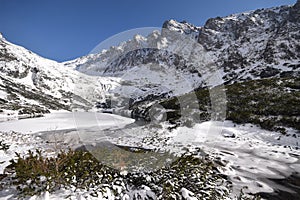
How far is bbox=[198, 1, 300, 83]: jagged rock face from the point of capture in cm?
7556

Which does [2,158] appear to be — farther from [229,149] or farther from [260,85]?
[260,85]

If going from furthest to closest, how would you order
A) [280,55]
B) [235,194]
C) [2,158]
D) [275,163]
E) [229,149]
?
1. [280,55]
2. [229,149]
3. [275,163]
4. [2,158]
5. [235,194]

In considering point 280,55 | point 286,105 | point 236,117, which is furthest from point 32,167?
point 280,55

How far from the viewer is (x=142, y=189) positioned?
5.96m

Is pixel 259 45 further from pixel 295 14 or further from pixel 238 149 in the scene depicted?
pixel 238 149

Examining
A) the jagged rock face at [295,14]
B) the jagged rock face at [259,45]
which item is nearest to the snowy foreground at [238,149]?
the jagged rock face at [259,45]

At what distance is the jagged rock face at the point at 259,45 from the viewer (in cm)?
7556

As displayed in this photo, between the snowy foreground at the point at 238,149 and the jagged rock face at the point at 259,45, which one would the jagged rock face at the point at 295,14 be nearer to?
the jagged rock face at the point at 259,45

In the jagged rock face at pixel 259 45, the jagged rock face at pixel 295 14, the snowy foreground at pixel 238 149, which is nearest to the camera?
the snowy foreground at pixel 238 149

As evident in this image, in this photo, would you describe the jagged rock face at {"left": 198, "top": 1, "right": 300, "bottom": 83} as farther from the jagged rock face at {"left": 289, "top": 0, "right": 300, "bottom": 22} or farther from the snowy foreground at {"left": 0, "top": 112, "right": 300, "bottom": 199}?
the snowy foreground at {"left": 0, "top": 112, "right": 300, "bottom": 199}

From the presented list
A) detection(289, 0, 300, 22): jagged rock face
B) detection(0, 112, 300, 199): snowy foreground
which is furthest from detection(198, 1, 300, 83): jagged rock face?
detection(0, 112, 300, 199): snowy foreground

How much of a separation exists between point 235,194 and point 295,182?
10.9ft

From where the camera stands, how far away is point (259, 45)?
118m

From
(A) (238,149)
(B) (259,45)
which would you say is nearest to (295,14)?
(B) (259,45)
